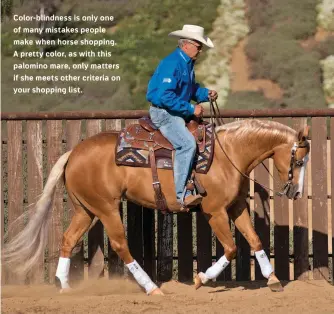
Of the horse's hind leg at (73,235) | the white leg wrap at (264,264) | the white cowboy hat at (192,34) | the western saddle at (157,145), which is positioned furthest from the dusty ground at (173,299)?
the white cowboy hat at (192,34)

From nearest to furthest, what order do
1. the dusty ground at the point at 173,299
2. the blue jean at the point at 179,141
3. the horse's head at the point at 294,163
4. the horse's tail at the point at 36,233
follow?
the dusty ground at the point at 173,299, the blue jean at the point at 179,141, the horse's head at the point at 294,163, the horse's tail at the point at 36,233

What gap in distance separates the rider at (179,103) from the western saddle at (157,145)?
10cm

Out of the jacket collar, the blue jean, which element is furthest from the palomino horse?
the jacket collar

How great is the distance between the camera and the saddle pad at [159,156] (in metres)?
8.38

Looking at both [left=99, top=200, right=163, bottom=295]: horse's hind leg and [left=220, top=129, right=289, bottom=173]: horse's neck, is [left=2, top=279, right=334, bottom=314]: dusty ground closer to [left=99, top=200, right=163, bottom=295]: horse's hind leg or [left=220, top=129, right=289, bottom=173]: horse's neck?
[left=99, top=200, right=163, bottom=295]: horse's hind leg

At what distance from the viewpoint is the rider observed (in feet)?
26.9

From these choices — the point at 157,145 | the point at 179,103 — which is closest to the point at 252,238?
the point at 157,145

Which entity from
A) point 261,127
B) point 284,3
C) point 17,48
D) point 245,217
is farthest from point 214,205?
point 284,3

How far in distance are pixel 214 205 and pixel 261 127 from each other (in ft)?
3.31

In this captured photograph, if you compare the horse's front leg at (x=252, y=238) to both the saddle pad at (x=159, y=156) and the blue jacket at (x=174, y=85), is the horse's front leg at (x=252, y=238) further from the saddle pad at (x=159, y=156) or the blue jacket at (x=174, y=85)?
the blue jacket at (x=174, y=85)

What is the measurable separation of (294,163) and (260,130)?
52cm

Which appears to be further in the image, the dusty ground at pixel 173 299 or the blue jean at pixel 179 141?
the blue jean at pixel 179 141

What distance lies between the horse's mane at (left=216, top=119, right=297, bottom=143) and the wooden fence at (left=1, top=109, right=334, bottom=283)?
0.82 metres

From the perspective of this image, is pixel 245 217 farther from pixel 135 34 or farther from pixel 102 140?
pixel 135 34
